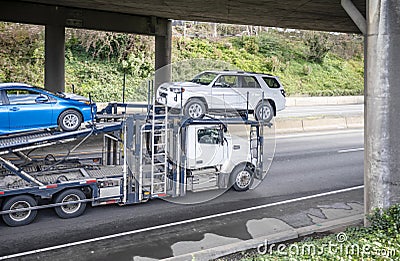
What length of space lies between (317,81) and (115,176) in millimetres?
38027

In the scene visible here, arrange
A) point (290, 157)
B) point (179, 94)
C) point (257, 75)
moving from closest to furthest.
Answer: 1. point (179, 94)
2. point (257, 75)
3. point (290, 157)

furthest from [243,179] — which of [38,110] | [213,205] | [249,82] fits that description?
[38,110]

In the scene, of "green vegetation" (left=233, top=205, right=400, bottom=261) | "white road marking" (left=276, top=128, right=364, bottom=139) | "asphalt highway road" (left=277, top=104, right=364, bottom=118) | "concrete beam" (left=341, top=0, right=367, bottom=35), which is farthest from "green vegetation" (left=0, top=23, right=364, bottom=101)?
"green vegetation" (left=233, top=205, right=400, bottom=261)

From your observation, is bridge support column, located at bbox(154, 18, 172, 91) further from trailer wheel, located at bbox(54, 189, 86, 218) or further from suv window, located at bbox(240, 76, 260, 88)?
trailer wheel, located at bbox(54, 189, 86, 218)

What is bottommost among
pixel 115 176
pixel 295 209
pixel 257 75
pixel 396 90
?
pixel 295 209

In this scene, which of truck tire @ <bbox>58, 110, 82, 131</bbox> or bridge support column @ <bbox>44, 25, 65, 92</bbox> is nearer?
truck tire @ <bbox>58, 110, 82, 131</bbox>

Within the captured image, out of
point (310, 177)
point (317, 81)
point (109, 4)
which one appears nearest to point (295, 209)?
point (310, 177)

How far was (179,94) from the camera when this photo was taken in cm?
1488

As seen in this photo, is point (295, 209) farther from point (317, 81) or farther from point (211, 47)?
point (317, 81)

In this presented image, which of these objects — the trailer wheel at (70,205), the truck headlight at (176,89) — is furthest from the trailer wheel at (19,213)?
the truck headlight at (176,89)

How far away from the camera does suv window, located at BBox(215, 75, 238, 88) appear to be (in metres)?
15.9

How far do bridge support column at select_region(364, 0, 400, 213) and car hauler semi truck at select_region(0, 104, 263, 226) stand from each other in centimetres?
432

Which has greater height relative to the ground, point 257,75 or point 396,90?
point 257,75

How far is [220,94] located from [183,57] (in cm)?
2395
